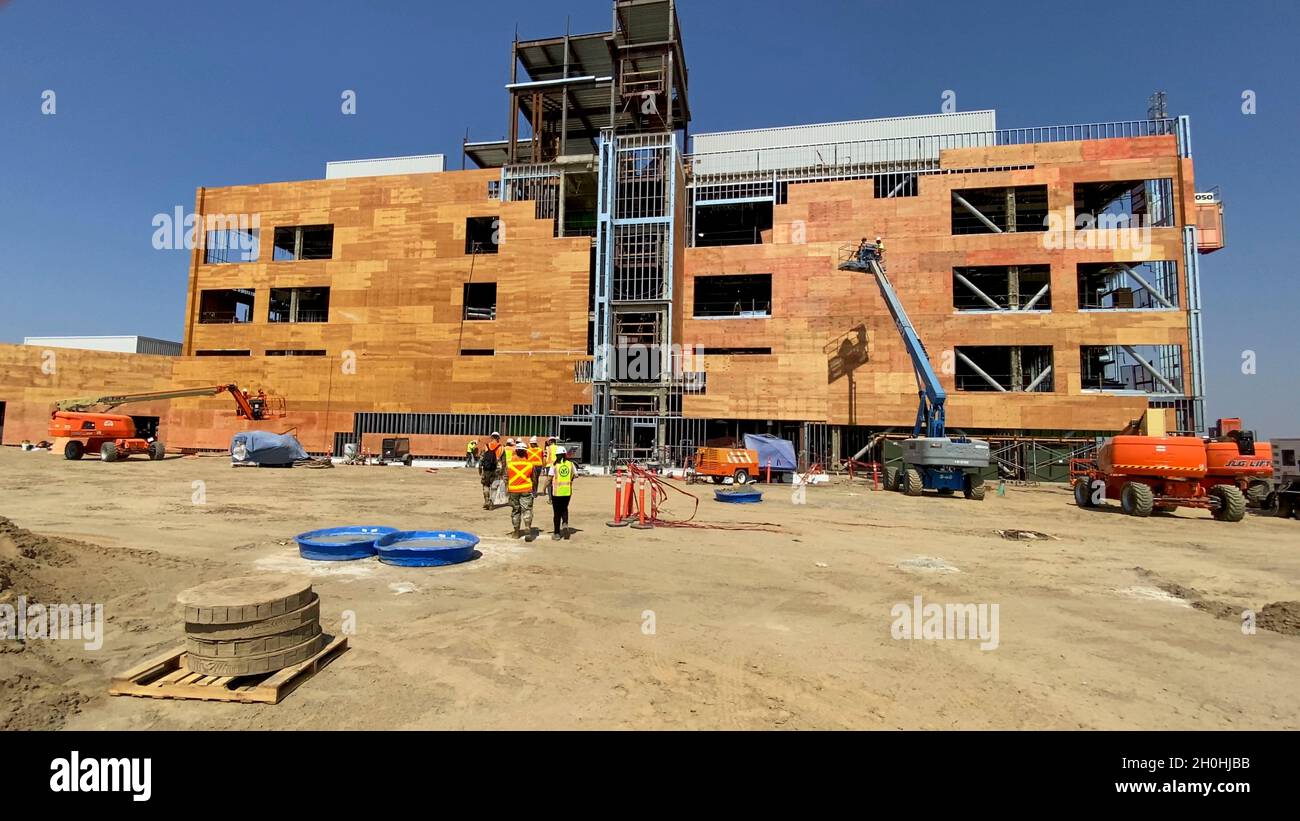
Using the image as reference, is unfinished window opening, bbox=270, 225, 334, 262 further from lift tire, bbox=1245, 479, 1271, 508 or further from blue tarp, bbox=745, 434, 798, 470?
lift tire, bbox=1245, 479, 1271, 508

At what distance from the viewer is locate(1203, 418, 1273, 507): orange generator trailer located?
53.6 ft

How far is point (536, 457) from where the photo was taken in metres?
10.9

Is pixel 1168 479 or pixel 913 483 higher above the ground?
pixel 1168 479

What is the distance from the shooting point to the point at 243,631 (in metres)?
4.30

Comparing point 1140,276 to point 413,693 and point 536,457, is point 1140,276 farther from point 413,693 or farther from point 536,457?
point 413,693

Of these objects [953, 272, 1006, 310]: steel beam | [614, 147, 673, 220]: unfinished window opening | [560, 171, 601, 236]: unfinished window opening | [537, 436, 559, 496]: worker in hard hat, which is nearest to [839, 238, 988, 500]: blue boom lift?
[953, 272, 1006, 310]: steel beam

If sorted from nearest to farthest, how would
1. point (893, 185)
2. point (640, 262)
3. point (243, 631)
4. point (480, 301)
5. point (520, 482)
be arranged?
1. point (243, 631)
2. point (520, 482)
3. point (893, 185)
4. point (640, 262)
5. point (480, 301)

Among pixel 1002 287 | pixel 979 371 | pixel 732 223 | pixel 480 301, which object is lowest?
pixel 979 371

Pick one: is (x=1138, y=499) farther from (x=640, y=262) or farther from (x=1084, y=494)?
(x=640, y=262)

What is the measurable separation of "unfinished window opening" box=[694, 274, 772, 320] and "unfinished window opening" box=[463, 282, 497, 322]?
12.7m

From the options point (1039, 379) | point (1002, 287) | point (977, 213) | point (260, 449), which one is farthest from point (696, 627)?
point (1002, 287)

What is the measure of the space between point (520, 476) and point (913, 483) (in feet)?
55.2

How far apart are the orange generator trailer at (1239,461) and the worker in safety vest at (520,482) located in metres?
18.6
